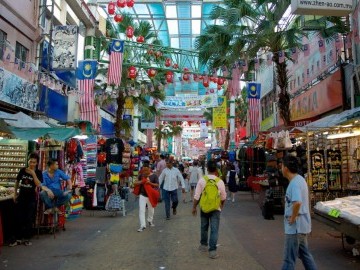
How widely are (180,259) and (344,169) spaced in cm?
766

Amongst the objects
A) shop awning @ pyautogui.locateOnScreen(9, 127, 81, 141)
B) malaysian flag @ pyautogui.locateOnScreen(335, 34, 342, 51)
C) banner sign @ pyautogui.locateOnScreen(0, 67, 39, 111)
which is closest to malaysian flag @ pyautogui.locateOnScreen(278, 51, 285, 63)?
malaysian flag @ pyautogui.locateOnScreen(335, 34, 342, 51)

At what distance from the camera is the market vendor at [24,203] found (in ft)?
27.4

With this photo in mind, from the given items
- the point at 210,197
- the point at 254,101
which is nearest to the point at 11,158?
the point at 210,197

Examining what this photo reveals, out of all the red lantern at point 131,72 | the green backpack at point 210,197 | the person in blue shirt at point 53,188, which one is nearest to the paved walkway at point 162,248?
the person in blue shirt at point 53,188

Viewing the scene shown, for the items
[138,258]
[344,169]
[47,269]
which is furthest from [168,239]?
[344,169]

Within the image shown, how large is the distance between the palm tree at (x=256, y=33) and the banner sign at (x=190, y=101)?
11751 millimetres

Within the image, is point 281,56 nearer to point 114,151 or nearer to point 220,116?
point 114,151

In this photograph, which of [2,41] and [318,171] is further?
[2,41]

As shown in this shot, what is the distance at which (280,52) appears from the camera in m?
15.0

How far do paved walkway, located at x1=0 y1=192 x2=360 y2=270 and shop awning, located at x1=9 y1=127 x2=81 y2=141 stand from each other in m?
2.25

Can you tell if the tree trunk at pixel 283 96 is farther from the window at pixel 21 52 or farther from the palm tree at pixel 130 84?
the window at pixel 21 52

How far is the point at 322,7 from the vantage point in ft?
33.6

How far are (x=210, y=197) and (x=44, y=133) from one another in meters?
4.68

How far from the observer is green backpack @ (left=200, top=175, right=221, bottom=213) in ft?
23.6
